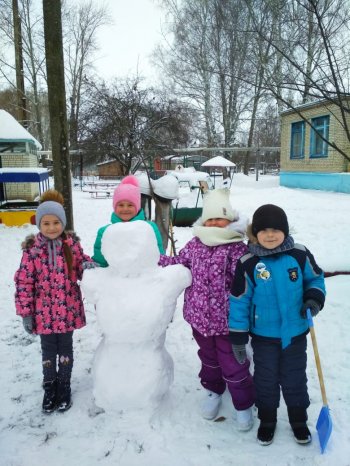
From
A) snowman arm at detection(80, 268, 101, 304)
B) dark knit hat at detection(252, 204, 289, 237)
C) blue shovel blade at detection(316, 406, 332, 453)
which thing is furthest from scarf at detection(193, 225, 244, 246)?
blue shovel blade at detection(316, 406, 332, 453)

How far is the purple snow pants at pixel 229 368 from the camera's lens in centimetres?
228

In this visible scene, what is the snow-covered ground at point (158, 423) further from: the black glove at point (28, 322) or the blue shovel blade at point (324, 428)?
the black glove at point (28, 322)

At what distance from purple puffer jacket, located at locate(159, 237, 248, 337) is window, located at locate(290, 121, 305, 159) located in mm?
16403

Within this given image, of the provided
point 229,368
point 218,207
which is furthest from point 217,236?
point 229,368

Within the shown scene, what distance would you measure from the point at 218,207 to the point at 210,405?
1265mm

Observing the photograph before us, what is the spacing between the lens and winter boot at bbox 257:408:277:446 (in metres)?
2.14

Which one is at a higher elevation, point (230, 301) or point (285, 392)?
point (230, 301)

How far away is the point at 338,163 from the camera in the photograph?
1487 cm

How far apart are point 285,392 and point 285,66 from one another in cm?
333

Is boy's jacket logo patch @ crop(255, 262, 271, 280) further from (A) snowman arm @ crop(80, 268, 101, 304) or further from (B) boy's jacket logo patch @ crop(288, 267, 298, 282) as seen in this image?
(A) snowman arm @ crop(80, 268, 101, 304)

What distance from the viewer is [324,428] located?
2.05 meters

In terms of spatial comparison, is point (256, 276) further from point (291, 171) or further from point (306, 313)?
point (291, 171)

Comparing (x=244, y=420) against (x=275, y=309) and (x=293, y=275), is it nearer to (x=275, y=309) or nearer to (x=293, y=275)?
(x=275, y=309)

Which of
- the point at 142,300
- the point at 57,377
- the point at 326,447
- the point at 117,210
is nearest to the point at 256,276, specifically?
the point at 142,300
